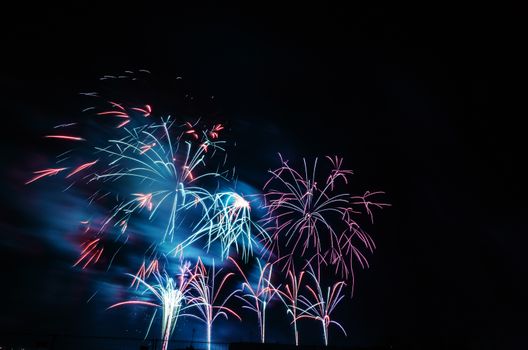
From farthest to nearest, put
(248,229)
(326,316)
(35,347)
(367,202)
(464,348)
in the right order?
(464,348) → (326,316) → (367,202) → (248,229) → (35,347)

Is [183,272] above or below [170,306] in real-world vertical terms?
above

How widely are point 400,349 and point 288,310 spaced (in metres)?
6.96

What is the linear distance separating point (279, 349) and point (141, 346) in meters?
6.90

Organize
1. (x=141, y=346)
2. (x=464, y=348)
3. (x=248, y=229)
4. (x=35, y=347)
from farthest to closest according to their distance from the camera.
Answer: (x=464, y=348)
(x=248, y=229)
(x=141, y=346)
(x=35, y=347)

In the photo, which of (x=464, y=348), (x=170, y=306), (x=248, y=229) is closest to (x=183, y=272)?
(x=170, y=306)

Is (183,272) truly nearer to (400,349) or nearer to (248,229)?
(248,229)

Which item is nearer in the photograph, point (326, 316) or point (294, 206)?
point (294, 206)

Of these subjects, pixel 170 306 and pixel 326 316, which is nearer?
pixel 170 306

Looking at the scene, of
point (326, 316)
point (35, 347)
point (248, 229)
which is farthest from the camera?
point (326, 316)

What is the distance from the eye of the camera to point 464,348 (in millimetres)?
32562

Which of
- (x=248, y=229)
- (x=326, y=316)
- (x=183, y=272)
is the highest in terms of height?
(x=248, y=229)

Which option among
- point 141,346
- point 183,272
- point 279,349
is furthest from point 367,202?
point 141,346

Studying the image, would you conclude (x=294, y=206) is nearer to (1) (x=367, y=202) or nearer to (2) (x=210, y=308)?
(1) (x=367, y=202)

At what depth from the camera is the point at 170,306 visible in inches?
947
